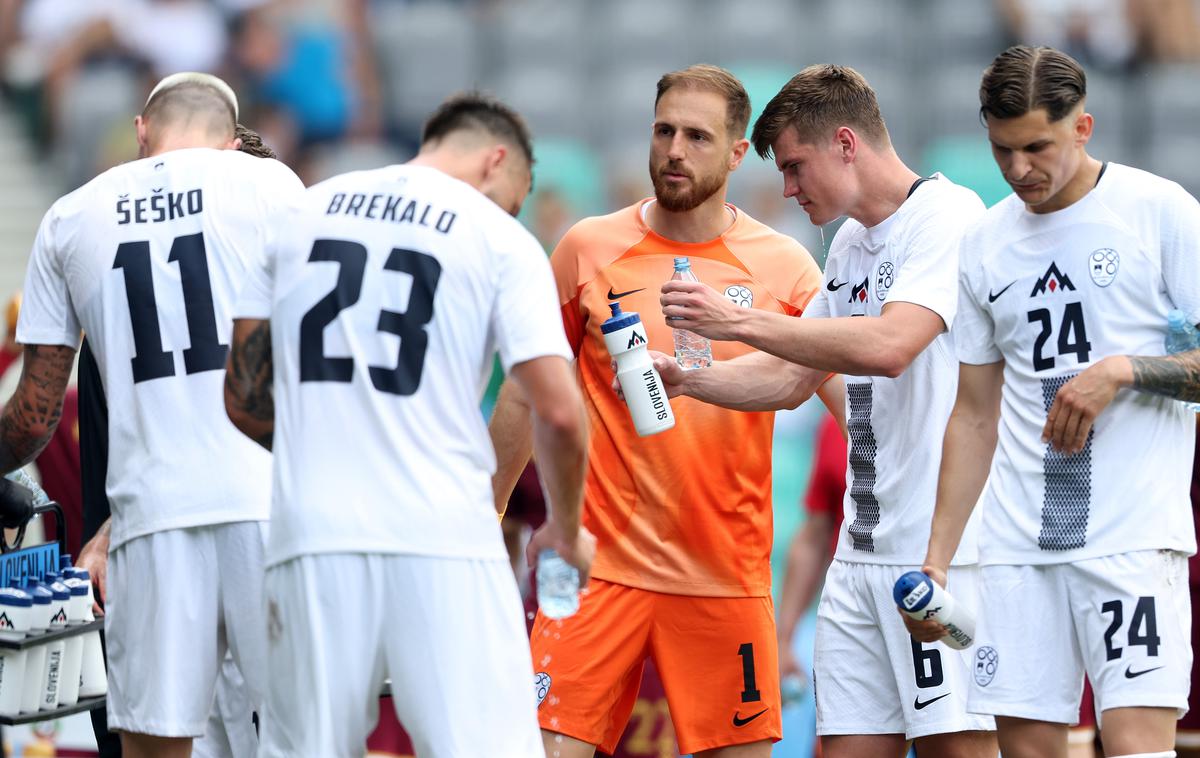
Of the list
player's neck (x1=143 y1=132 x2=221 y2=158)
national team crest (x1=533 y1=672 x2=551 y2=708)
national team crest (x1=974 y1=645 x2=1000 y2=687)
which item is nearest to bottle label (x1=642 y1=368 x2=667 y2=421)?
national team crest (x1=533 y1=672 x2=551 y2=708)

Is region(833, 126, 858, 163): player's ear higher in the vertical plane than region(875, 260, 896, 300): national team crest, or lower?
higher

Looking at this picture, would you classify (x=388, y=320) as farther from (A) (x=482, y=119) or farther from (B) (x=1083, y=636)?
(B) (x=1083, y=636)

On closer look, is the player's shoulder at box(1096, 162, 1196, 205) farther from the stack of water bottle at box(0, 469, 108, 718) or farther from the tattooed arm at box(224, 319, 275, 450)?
the stack of water bottle at box(0, 469, 108, 718)

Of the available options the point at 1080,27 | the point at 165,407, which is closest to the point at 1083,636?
the point at 165,407

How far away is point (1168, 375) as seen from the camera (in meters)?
4.63

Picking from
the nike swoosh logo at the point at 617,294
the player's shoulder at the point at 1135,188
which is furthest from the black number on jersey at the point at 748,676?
the player's shoulder at the point at 1135,188

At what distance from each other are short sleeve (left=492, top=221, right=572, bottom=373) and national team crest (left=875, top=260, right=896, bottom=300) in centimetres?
161

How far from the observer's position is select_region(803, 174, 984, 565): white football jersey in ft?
17.5

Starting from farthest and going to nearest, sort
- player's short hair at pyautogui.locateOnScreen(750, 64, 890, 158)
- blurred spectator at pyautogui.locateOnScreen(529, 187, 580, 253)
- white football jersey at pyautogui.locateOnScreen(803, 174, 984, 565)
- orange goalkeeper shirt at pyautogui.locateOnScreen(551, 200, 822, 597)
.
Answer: blurred spectator at pyautogui.locateOnScreen(529, 187, 580, 253) < orange goalkeeper shirt at pyautogui.locateOnScreen(551, 200, 822, 597) < player's short hair at pyautogui.locateOnScreen(750, 64, 890, 158) < white football jersey at pyautogui.locateOnScreen(803, 174, 984, 565)

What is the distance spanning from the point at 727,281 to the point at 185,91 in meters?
2.05

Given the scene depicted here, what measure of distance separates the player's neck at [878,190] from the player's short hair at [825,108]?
10cm

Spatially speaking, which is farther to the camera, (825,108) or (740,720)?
(740,720)

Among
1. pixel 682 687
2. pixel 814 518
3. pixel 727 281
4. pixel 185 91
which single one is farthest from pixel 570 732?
pixel 814 518

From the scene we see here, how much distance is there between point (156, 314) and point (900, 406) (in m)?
2.51
